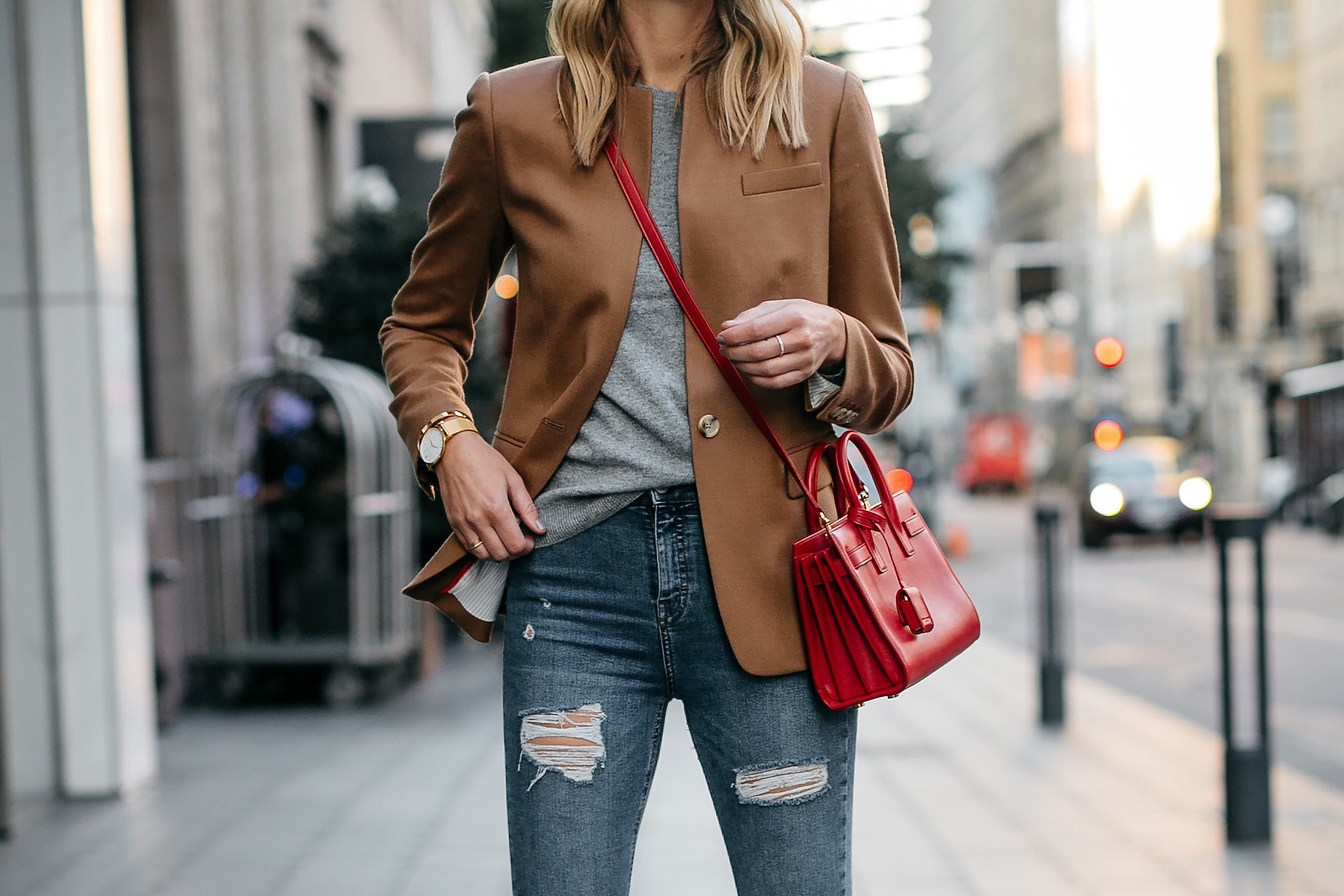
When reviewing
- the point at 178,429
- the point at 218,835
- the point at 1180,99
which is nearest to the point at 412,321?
the point at 218,835

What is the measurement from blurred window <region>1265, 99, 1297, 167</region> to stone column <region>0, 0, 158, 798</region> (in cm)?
4653

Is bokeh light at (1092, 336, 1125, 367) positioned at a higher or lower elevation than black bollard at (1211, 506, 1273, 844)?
higher

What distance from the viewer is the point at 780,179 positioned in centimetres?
175

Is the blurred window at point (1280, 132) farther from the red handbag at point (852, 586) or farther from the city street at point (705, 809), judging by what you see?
the red handbag at point (852, 586)

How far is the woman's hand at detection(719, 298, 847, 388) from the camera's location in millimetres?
1566

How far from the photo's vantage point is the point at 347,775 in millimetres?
5906

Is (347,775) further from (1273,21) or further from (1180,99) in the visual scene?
(1180,99)

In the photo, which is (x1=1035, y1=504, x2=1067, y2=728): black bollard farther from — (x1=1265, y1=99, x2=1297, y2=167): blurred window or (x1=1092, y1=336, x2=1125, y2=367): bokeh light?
(x1=1265, y1=99, x2=1297, y2=167): blurred window

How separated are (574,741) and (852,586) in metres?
0.38

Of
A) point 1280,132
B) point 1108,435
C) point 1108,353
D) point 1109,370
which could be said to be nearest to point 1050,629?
point 1108,353

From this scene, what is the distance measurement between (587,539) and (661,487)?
0.11 m

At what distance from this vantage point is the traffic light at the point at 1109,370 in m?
18.0

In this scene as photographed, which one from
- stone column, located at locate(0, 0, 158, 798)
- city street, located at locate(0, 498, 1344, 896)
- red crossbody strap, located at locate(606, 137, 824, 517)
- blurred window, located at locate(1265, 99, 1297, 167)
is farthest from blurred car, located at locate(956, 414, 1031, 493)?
red crossbody strap, located at locate(606, 137, 824, 517)

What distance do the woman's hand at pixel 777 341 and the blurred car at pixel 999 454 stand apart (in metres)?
56.2
